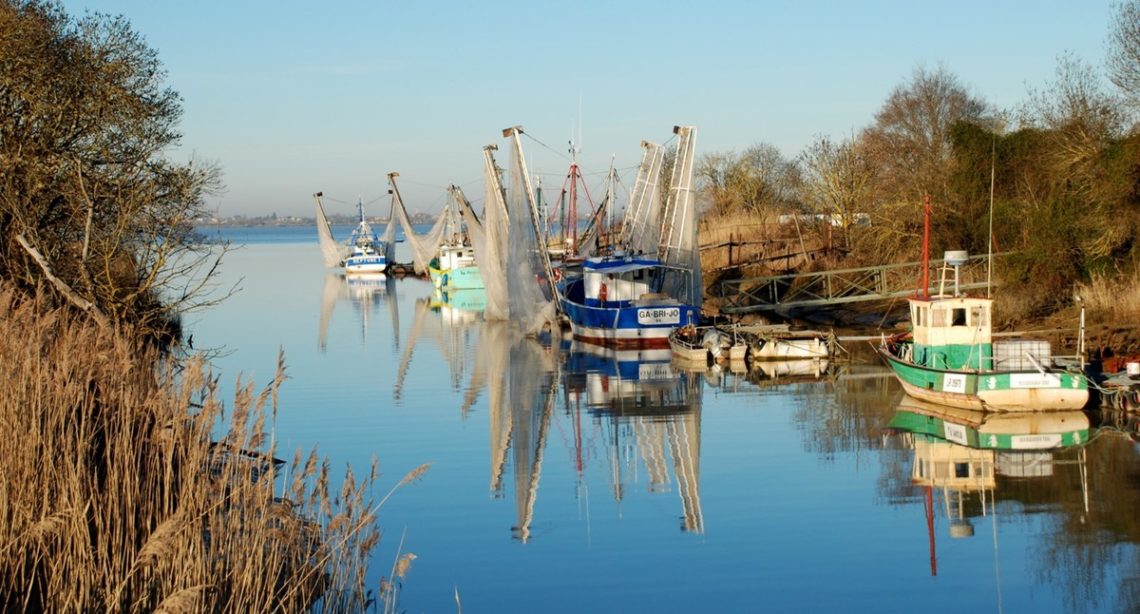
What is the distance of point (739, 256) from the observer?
51000 mm

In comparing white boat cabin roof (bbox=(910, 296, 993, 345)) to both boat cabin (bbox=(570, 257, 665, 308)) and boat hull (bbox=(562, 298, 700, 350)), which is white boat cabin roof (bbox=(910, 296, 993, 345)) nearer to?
boat hull (bbox=(562, 298, 700, 350))

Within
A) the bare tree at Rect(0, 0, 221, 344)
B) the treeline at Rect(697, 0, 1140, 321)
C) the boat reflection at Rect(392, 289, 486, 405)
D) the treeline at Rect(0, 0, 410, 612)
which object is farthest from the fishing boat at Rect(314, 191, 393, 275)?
the treeline at Rect(0, 0, 410, 612)

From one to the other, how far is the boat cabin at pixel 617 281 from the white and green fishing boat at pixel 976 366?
41.9 feet

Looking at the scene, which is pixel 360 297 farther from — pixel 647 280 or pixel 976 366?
pixel 976 366

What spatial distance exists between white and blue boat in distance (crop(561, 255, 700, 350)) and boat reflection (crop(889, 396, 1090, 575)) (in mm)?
11287

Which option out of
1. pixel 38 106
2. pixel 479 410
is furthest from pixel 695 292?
pixel 38 106

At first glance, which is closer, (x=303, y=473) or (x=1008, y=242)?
(x=303, y=473)

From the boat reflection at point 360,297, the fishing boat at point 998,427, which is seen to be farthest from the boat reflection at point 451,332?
the fishing boat at point 998,427

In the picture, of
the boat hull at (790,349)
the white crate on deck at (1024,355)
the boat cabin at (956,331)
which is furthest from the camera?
the boat hull at (790,349)

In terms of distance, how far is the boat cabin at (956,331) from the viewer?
21891 mm

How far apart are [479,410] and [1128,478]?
455 inches

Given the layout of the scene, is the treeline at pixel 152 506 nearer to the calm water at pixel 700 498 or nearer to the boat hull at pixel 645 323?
the calm water at pixel 700 498

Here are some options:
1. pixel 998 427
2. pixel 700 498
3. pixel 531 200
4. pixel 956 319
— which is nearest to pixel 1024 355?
pixel 956 319

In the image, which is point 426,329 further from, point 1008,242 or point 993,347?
point 993,347
